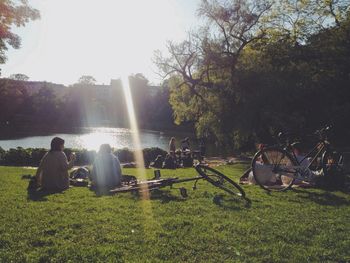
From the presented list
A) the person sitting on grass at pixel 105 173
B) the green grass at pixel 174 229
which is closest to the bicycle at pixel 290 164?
the green grass at pixel 174 229

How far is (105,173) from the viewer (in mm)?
8836

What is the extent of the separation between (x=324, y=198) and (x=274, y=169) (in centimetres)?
123

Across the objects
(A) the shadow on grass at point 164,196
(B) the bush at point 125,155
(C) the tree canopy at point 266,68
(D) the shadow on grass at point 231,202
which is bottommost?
(B) the bush at point 125,155

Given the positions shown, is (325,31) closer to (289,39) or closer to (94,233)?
(289,39)

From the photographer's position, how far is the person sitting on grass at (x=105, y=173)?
877 centimetres

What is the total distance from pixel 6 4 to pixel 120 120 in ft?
298

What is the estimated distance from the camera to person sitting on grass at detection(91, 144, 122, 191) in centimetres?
877

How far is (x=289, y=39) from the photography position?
1116 inches

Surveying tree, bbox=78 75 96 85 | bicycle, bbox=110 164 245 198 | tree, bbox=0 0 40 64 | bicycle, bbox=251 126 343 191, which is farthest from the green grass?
tree, bbox=78 75 96 85

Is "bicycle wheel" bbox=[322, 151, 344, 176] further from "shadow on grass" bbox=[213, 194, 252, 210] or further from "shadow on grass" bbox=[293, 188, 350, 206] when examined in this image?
"shadow on grass" bbox=[213, 194, 252, 210]

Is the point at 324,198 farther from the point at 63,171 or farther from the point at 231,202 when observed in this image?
the point at 63,171

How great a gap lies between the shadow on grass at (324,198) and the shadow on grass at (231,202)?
4.59ft

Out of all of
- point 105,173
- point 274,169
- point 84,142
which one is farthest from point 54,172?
point 84,142

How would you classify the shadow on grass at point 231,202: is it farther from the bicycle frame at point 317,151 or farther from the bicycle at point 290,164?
the bicycle frame at point 317,151
